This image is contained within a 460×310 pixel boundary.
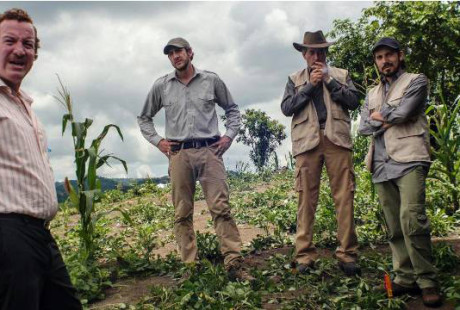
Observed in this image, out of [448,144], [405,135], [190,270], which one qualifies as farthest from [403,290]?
[448,144]

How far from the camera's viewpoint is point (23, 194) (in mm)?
2215

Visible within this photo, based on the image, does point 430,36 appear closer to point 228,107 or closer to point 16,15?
point 228,107

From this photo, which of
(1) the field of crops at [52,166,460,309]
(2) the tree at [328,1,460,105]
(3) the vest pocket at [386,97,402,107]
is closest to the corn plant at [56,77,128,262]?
(1) the field of crops at [52,166,460,309]

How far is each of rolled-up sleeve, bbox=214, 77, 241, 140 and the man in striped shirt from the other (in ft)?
8.05

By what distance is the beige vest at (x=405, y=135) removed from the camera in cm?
370

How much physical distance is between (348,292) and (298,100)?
1797 mm

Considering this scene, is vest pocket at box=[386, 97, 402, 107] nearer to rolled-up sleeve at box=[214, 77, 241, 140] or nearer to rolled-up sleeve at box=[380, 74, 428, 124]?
rolled-up sleeve at box=[380, 74, 428, 124]

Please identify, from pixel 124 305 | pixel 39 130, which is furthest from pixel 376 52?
pixel 124 305

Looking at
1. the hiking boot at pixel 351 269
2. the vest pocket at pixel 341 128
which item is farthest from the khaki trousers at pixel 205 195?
Answer: the vest pocket at pixel 341 128

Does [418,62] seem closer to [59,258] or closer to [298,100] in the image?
[298,100]

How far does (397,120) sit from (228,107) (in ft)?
6.01

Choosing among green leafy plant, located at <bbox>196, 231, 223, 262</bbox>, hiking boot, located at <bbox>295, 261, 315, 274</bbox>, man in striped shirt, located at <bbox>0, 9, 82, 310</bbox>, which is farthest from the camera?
green leafy plant, located at <bbox>196, 231, 223, 262</bbox>

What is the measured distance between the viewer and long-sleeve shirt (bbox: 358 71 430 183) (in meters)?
3.72

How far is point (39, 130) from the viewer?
2.59 metres
